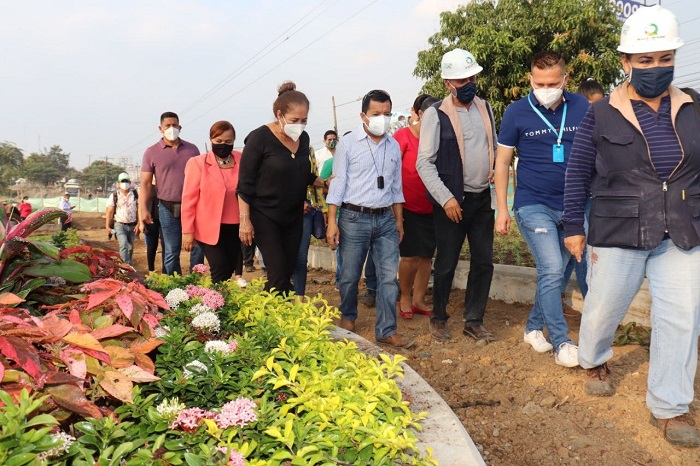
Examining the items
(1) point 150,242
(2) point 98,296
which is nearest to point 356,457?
(2) point 98,296

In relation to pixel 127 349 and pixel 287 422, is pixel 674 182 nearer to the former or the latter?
pixel 287 422

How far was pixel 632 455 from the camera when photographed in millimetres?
2998

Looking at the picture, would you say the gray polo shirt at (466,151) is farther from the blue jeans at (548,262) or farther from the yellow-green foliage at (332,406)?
the yellow-green foliage at (332,406)

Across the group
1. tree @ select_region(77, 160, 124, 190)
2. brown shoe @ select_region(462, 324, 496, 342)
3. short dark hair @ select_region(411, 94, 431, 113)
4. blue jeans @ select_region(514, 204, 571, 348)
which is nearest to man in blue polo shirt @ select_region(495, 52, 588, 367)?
blue jeans @ select_region(514, 204, 571, 348)

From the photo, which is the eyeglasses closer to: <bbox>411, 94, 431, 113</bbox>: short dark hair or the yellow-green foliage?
<bbox>411, 94, 431, 113</bbox>: short dark hair

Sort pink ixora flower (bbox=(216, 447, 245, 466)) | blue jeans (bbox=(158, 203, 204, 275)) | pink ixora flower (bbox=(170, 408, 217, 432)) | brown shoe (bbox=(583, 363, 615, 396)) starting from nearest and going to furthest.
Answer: pink ixora flower (bbox=(216, 447, 245, 466)) → pink ixora flower (bbox=(170, 408, 217, 432)) → brown shoe (bbox=(583, 363, 615, 396)) → blue jeans (bbox=(158, 203, 204, 275))

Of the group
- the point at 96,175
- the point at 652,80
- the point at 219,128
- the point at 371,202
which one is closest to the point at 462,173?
the point at 371,202

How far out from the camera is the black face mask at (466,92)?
4669mm

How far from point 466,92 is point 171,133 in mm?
3466

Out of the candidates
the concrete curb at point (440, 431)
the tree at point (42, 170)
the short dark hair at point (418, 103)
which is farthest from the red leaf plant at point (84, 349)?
the tree at point (42, 170)

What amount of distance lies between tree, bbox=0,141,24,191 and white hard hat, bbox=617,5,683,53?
2476 inches

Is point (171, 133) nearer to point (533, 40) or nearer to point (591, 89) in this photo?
point (591, 89)

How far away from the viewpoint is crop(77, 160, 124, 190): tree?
10584cm

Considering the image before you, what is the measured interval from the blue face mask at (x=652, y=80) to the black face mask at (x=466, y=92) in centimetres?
164
